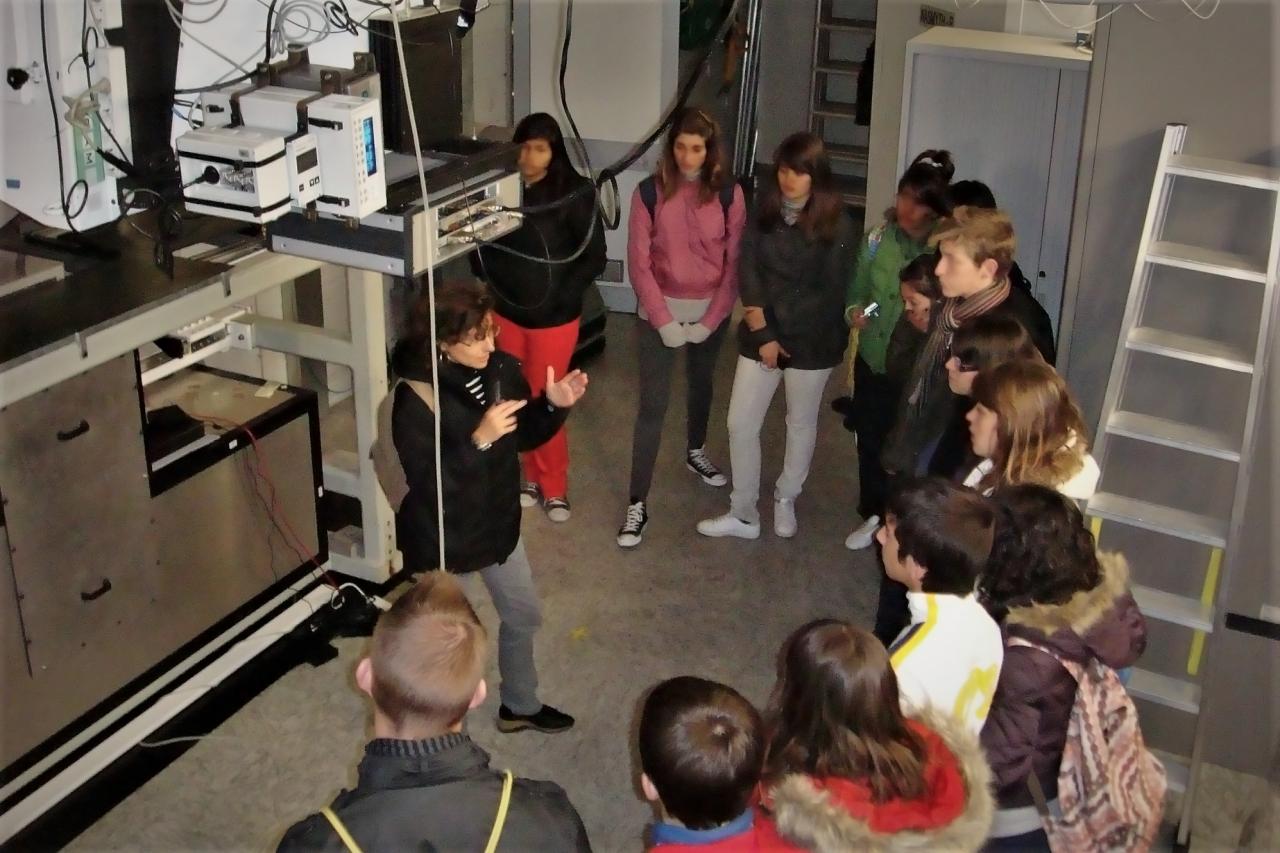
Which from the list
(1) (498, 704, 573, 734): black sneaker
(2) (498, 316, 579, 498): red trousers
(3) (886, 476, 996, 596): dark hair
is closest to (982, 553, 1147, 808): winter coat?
(3) (886, 476, 996, 596): dark hair

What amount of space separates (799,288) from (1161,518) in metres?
1.23

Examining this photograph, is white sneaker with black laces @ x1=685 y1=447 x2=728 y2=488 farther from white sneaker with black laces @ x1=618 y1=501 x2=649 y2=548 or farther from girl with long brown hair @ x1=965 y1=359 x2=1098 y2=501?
girl with long brown hair @ x1=965 y1=359 x2=1098 y2=501

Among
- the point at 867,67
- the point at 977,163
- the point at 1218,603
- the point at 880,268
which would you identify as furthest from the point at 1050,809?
the point at 867,67

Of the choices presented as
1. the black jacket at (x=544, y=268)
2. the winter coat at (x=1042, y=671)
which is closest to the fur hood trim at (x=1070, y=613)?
the winter coat at (x=1042, y=671)

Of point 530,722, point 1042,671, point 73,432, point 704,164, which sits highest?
point 704,164

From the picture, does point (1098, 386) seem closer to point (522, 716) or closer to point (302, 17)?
point (522, 716)

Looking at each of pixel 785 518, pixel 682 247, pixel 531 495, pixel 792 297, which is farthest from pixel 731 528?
pixel 682 247

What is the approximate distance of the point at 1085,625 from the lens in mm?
2295

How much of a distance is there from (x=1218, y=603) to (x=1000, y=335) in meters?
0.81

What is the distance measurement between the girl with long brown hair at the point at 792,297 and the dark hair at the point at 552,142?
57 cm

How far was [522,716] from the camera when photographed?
11.1 ft

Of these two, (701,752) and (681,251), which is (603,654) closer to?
(681,251)

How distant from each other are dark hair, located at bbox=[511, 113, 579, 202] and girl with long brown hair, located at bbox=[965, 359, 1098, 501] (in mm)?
1707

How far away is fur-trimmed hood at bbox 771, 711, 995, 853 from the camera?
1833mm
